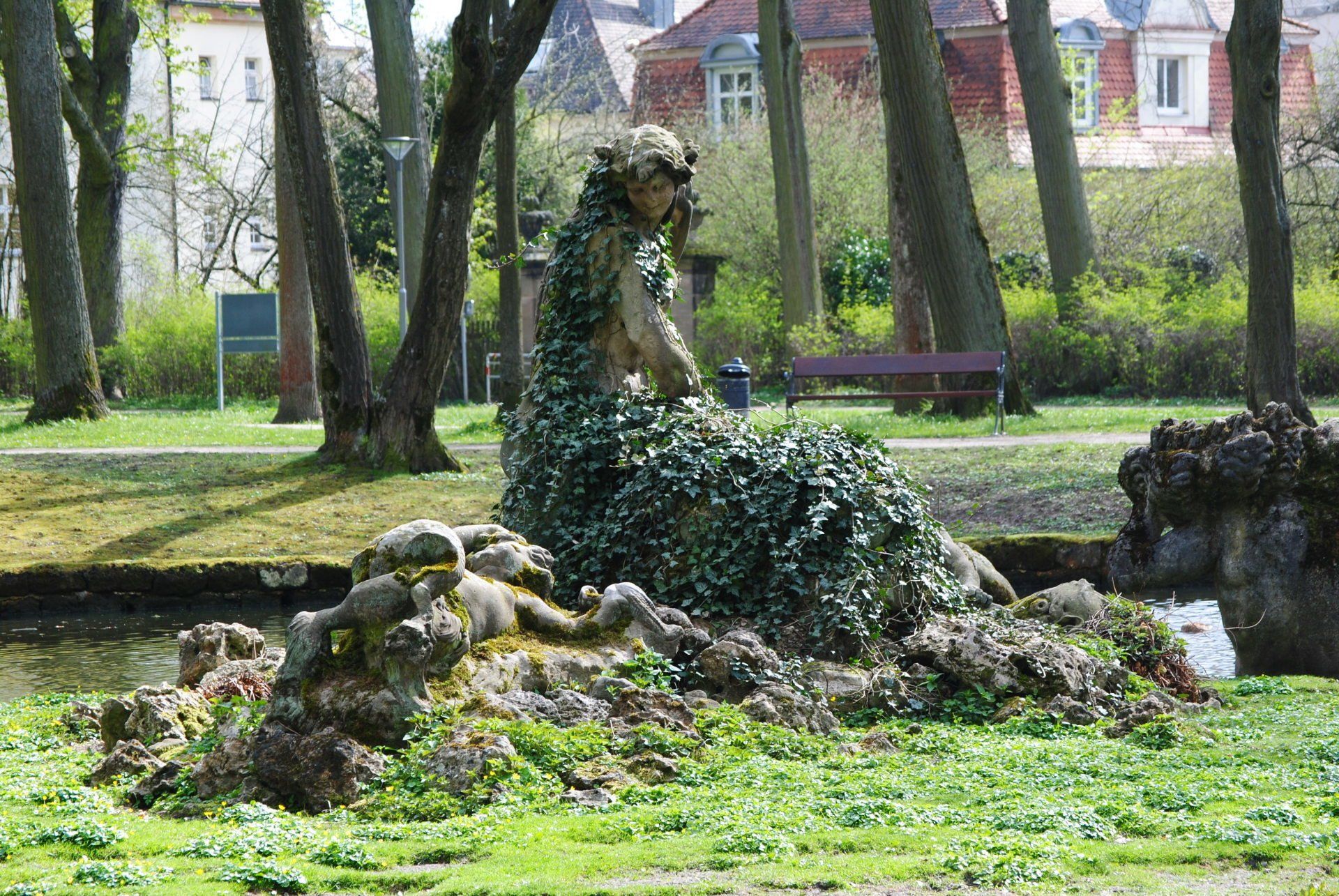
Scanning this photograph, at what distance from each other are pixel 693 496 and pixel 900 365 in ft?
38.6

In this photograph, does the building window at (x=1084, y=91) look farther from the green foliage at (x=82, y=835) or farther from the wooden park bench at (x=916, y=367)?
the green foliage at (x=82, y=835)

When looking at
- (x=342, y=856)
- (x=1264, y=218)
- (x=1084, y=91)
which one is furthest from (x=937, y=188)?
(x=1084, y=91)

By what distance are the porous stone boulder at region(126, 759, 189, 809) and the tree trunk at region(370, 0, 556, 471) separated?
9692 mm

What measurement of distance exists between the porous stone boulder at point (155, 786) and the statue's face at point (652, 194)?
3996 millimetres

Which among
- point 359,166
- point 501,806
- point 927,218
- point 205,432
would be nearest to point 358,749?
point 501,806

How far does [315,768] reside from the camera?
5457 millimetres

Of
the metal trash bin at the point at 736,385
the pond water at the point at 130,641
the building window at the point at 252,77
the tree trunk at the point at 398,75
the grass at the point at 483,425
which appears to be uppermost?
the building window at the point at 252,77

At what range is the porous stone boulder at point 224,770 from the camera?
18.3 ft

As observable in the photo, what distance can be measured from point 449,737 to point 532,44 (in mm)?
10272

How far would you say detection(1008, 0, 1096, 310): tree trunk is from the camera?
2433cm

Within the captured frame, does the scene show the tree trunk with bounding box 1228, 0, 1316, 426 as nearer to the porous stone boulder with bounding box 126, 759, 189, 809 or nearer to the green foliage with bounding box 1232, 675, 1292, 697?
the green foliage with bounding box 1232, 675, 1292, 697

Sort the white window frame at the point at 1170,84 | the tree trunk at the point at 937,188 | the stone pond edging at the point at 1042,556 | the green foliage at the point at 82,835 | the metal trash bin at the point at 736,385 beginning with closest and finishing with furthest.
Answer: the green foliage at the point at 82,835
the stone pond edging at the point at 1042,556
the tree trunk at the point at 937,188
the metal trash bin at the point at 736,385
the white window frame at the point at 1170,84

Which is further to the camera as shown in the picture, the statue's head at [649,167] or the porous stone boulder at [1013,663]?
the statue's head at [649,167]

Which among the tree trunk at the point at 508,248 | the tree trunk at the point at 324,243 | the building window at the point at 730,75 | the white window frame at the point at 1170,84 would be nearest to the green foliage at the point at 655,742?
the tree trunk at the point at 324,243
